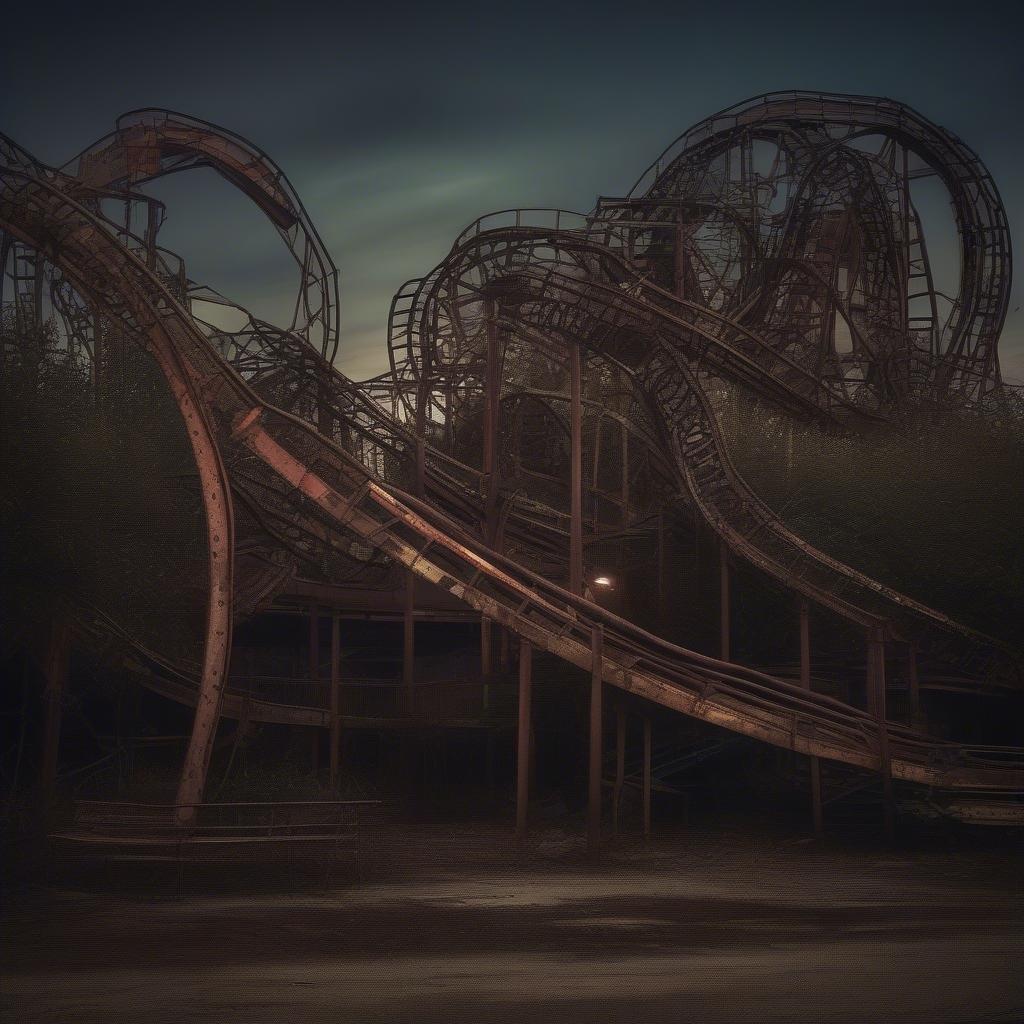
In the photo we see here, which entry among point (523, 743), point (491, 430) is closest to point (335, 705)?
point (491, 430)

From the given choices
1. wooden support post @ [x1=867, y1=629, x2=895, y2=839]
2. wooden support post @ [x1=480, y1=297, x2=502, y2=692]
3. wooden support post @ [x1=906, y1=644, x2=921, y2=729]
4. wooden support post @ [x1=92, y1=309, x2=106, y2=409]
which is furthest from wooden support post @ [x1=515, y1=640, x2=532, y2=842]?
wooden support post @ [x1=92, y1=309, x2=106, y2=409]

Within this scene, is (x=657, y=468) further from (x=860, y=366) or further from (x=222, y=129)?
(x=222, y=129)

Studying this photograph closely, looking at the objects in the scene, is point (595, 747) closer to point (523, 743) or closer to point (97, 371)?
point (523, 743)

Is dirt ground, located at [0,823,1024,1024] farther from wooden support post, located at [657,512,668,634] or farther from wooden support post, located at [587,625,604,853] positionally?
wooden support post, located at [657,512,668,634]

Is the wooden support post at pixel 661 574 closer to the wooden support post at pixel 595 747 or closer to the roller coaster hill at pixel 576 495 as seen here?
the roller coaster hill at pixel 576 495

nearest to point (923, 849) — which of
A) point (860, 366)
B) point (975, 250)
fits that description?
point (860, 366)

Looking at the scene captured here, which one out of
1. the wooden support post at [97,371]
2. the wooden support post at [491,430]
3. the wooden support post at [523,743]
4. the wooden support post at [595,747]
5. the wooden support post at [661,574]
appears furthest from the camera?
the wooden support post at [661,574]

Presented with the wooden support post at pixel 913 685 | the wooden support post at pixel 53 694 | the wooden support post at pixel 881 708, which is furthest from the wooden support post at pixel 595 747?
the wooden support post at pixel 53 694
